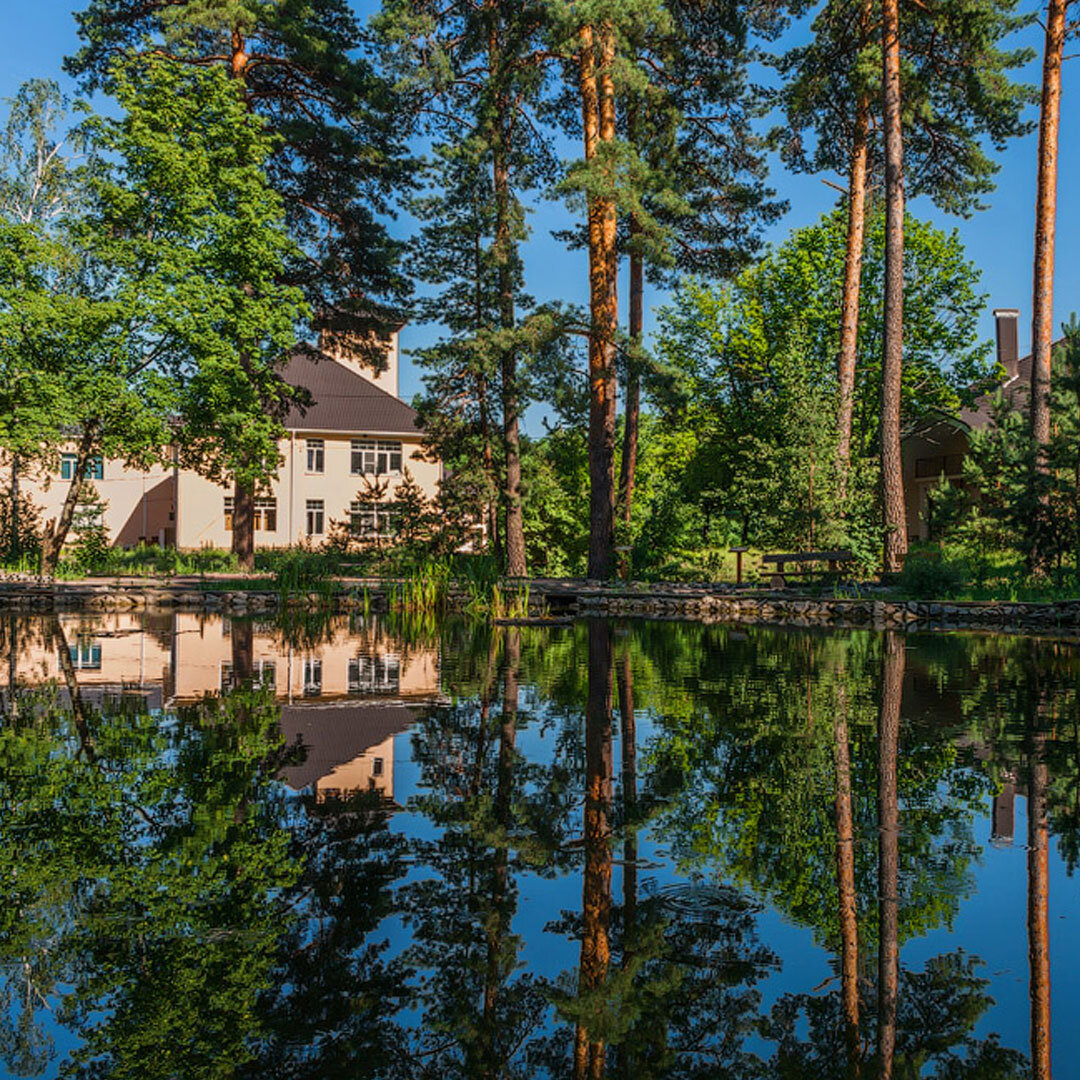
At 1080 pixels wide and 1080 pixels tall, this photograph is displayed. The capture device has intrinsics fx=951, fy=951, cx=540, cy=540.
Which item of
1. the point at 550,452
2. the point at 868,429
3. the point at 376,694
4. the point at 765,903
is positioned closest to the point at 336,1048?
the point at 765,903

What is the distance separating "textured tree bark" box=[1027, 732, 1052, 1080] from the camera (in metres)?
2.16

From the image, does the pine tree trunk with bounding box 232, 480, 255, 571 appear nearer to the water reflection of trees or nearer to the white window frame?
the white window frame

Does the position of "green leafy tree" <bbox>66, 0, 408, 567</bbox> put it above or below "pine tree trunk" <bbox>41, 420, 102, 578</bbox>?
above

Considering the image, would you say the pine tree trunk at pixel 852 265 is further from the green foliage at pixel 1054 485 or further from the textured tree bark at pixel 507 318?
the textured tree bark at pixel 507 318

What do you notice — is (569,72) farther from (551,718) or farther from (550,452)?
(551,718)

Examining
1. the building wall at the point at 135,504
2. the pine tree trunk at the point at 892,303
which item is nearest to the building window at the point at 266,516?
the building wall at the point at 135,504

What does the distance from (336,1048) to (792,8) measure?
23.2m

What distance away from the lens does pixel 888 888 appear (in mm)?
3102

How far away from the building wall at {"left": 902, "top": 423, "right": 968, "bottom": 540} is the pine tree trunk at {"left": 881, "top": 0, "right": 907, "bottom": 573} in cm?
1657

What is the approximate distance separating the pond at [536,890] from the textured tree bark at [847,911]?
13mm

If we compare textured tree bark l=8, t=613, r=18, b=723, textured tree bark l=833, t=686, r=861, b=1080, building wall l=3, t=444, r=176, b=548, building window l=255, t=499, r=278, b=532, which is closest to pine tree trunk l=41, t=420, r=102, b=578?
textured tree bark l=8, t=613, r=18, b=723

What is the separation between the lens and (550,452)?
2711 centimetres

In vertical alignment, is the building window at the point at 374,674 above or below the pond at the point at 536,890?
below

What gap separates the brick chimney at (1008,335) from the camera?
39.5m
